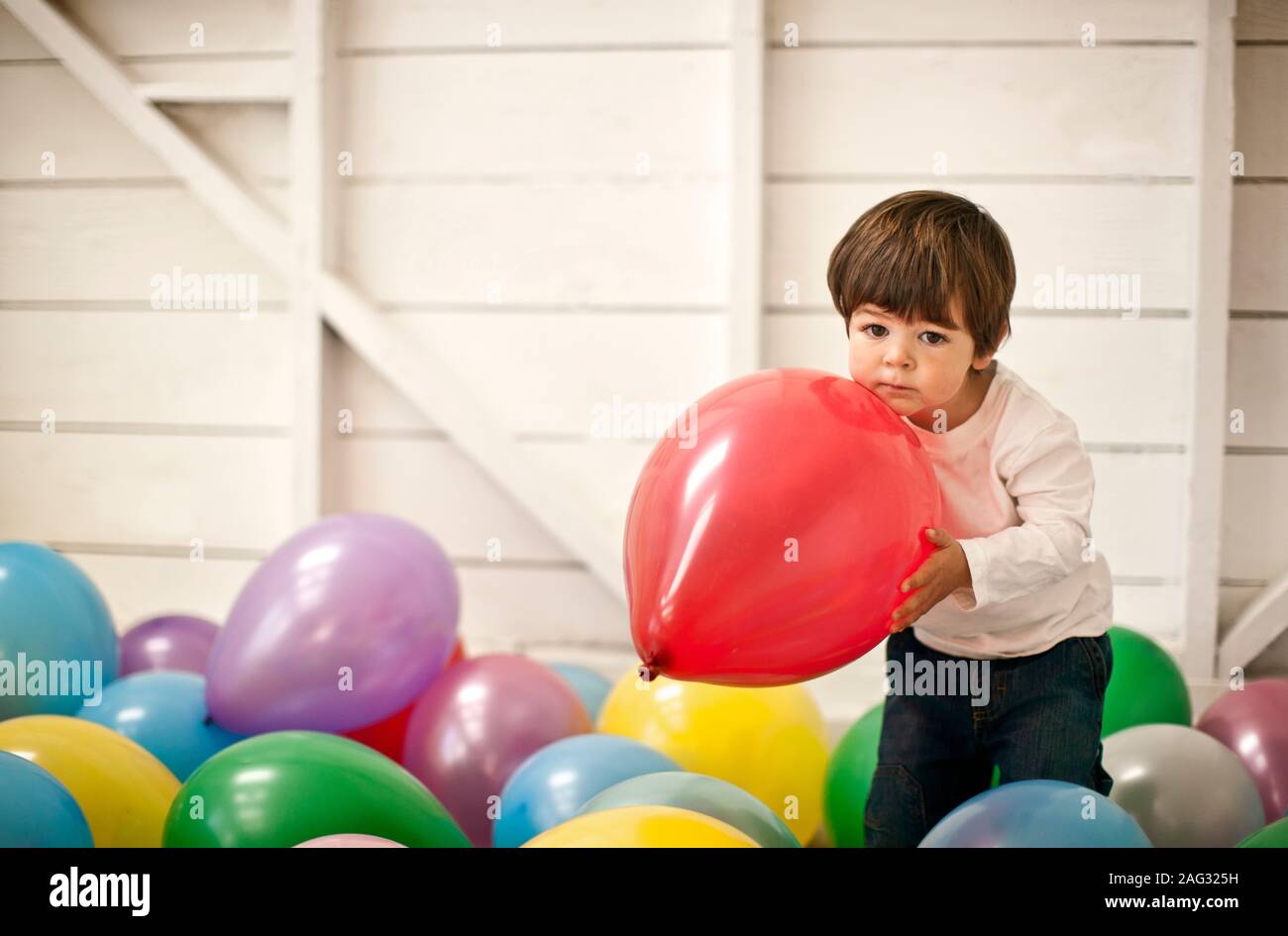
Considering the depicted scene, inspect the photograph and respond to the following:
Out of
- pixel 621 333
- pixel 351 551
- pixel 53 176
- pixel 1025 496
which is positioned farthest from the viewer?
pixel 621 333

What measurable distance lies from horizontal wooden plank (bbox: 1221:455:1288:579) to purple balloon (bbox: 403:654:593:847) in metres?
0.86

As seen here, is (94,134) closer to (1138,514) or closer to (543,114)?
(543,114)

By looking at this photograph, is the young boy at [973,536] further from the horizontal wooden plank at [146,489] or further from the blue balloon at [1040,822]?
the horizontal wooden plank at [146,489]

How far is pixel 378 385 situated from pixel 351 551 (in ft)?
1.80

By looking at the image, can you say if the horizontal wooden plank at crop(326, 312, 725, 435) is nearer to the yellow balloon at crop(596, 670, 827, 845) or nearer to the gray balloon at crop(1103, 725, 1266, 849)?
the yellow balloon at crop(596, 670, 827, 845)

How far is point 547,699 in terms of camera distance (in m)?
1.41

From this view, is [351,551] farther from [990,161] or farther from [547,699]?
[990,161]

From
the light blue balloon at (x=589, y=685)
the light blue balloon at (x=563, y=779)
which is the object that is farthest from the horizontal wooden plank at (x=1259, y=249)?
the light blue balloon at (x=589, y=685)

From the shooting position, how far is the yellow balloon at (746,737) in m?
1.35

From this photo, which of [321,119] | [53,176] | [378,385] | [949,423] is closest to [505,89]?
[321,119]

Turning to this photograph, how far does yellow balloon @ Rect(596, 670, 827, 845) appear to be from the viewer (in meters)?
1.35

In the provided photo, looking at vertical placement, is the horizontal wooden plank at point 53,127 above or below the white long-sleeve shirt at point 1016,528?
above

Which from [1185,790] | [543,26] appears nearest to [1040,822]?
[1185,790]

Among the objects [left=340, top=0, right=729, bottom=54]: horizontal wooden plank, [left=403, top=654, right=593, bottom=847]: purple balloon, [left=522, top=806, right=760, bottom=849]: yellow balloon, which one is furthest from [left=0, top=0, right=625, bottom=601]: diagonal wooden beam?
[left=522, top=806, right=760, bottom=849]: yellow balloon
